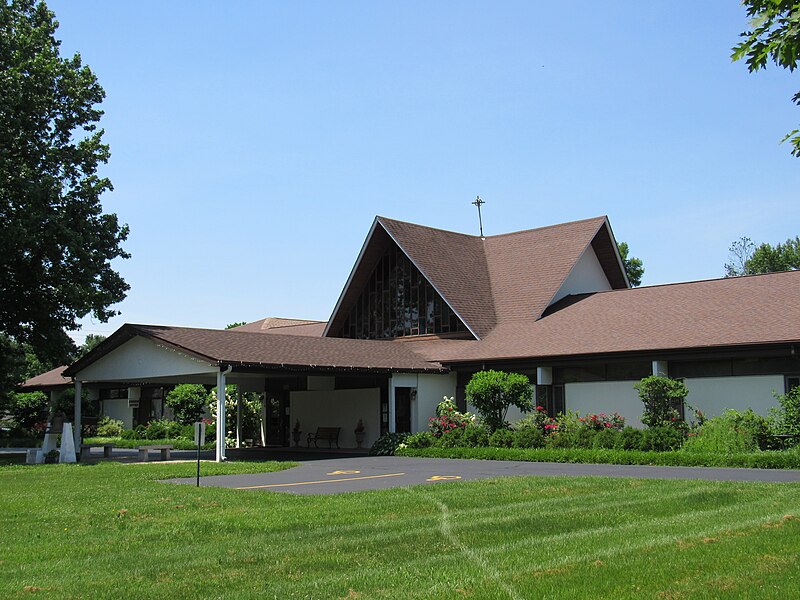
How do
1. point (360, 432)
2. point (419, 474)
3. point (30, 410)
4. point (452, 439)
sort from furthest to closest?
point (30, 410) < point (360, 432) < point (452, 439) < point (419, 474)

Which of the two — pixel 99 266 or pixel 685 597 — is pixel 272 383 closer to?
pixel 99 266

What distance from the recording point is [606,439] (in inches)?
948

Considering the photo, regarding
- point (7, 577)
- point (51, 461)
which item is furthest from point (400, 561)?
point (51, 461)

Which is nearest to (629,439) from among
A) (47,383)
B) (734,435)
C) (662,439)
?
(662,439)

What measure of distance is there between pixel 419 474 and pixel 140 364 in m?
11.9

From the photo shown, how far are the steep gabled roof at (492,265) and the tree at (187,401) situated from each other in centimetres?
766

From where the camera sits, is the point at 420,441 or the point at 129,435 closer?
the point at 420,441

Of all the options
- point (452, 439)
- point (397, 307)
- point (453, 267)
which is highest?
point (453, 267)

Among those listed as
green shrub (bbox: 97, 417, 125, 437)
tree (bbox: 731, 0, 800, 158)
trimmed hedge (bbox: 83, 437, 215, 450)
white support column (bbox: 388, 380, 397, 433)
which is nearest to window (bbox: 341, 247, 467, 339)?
white support column (bbox: 388, 380, 397, 433)

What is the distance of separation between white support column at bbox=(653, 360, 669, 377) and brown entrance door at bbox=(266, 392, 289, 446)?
53.2ft

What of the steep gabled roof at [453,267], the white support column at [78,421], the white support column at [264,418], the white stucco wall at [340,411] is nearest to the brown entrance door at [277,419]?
the white support column at [264,418]

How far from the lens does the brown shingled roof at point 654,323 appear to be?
24.3m

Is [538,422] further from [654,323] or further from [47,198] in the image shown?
[47,198]

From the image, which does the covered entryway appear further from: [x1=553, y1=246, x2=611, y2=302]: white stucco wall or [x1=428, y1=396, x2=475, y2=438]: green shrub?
[x1=553, y1=246, x2=611, y2=302]: white stucco wall
